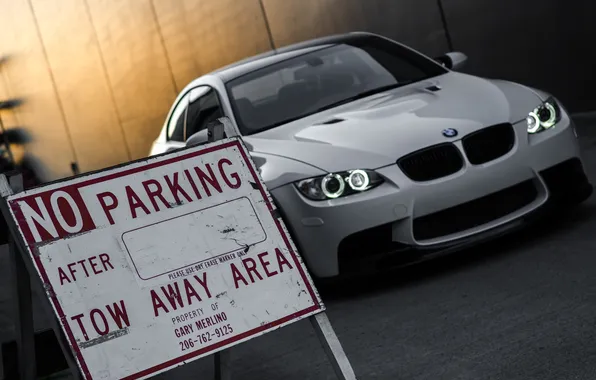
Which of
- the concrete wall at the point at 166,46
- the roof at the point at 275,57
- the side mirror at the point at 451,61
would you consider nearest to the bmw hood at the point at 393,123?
the side mirror at the point at 451,61

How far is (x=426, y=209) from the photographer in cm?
612

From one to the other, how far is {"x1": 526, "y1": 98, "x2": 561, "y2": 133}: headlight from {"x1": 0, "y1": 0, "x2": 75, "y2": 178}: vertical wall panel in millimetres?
14986

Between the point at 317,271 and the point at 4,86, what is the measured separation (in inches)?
680

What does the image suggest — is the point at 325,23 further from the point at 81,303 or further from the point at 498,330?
the point at 81,303

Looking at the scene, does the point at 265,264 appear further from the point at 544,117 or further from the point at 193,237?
the point at 544,117

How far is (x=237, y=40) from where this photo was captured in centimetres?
1586

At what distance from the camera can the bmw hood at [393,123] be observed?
Result: 246 inches

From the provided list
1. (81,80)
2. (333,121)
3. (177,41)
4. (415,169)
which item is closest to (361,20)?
(177,41)

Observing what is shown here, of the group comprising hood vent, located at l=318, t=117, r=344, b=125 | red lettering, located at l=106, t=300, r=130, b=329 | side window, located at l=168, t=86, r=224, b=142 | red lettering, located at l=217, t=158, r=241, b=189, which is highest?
side window, located at l=168, t=86, r=224, b=142

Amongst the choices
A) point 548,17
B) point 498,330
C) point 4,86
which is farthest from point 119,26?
point 498,330

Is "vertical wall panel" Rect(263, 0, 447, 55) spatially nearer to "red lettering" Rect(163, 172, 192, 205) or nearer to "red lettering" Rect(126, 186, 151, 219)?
"red lettering" Rect(163, 172, 192, 205)

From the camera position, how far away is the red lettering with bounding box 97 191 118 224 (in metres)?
4.06

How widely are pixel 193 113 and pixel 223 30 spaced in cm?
821

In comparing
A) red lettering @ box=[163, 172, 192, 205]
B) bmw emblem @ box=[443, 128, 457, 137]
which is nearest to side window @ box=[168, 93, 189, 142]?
bmw emblem @ box=[443, 128, 457, 137]
